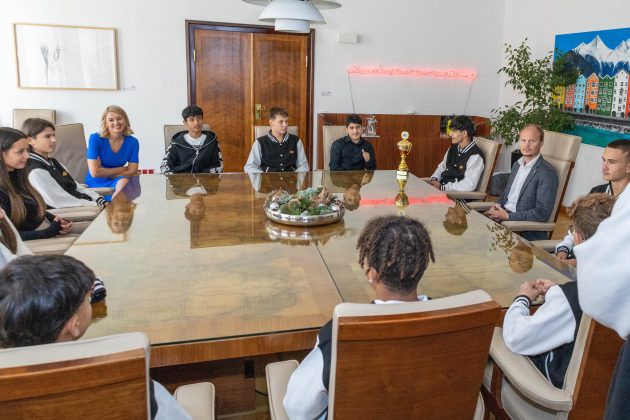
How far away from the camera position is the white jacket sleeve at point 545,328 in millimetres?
1432

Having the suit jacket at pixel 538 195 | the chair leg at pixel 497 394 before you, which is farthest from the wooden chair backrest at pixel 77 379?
the suit jacket at pixel 538 195

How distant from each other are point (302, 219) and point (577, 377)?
1.39 meters

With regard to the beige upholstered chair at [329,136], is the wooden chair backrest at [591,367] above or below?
below

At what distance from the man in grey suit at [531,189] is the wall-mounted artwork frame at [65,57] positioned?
4.55m

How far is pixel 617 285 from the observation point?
2.71 ft

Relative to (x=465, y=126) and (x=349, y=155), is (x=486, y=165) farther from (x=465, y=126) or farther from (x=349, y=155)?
(x=349, y=155)

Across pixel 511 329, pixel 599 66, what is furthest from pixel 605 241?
pixel 599 66

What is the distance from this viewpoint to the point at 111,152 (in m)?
4.15

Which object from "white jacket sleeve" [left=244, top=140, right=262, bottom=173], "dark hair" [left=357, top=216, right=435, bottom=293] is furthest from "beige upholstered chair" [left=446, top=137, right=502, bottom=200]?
"dark hair" [left=357, top=216, right=435, bottom=293]

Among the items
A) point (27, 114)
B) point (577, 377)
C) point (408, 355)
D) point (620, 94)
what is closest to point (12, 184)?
point (408, 355)

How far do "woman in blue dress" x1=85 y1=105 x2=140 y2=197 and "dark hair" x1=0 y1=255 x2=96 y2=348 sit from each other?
304 centimetres

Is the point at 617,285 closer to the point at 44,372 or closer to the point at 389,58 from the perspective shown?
the point at 44,372

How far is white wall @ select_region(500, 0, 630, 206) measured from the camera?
16.5 feet

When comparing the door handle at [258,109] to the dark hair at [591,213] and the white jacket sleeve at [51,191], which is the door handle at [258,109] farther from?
the dark hair at [591,213]
